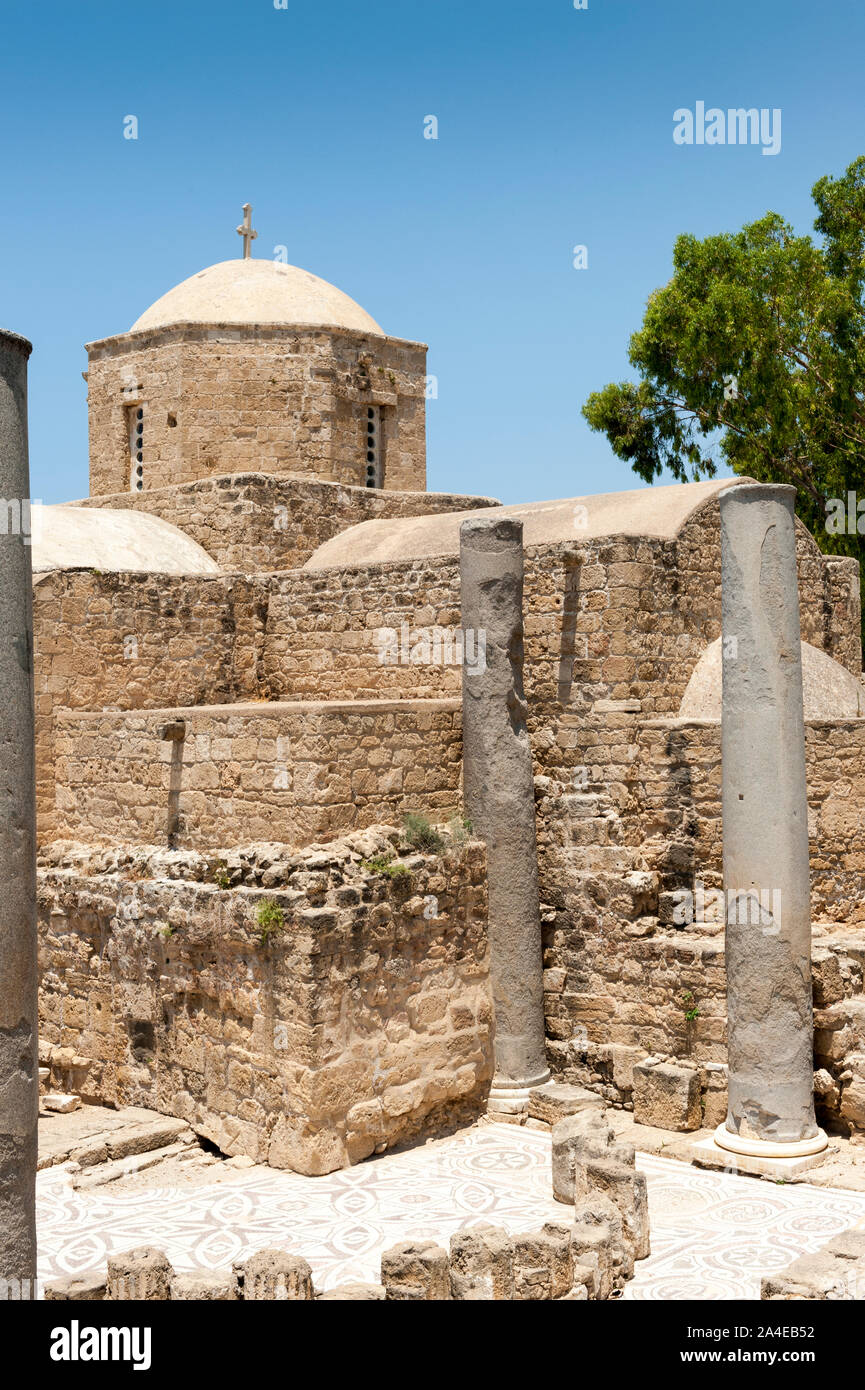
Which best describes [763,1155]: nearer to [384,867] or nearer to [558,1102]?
[558,1102]

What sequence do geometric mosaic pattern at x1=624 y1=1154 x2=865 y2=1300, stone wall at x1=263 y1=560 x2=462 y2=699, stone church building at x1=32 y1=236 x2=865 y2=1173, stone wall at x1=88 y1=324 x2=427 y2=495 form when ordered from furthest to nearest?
stone wall at x1=88 y1=324 x2=427 y2=495
stone wall at x1=263 y1=560 x2=462 y2=699
stone church building at x1=32 y1=236 x2=865 y2=1173
geometric mosaic pattern at x1=624 y1=1154 x2=865 y2=1300

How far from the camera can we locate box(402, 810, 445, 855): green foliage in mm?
9086

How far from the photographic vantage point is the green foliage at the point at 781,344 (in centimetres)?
1778

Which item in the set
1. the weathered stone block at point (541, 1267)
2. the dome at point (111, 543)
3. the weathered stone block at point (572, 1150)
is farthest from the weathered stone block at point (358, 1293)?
the dome at point (111, 543)

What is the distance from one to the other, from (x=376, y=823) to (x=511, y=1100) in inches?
92.0

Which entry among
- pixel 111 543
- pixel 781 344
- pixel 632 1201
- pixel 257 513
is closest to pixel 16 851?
pixel 632 1201

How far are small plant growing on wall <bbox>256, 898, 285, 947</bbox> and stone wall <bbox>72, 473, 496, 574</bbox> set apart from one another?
17.2 ft

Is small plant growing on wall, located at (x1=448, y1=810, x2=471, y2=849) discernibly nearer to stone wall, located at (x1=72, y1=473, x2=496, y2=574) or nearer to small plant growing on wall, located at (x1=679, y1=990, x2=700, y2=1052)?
small plant growing on wall, located at (x1=679, y1=990, x2=700, y2=1052)

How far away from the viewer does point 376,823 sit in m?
9.12

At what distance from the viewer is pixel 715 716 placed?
989 cm

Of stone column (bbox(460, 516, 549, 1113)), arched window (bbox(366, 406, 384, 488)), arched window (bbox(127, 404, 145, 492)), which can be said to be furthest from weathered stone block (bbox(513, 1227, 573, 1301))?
arched window (bbox(127, 404, 145, 492))

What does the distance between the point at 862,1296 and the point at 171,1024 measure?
5.22 metres
